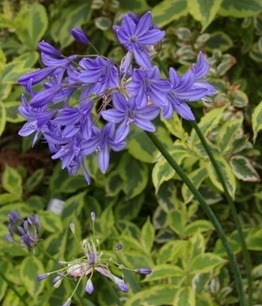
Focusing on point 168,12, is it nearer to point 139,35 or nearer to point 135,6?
point 135,6

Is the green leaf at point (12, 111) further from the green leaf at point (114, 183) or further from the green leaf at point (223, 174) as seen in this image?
the green leaf at point (223, 174)

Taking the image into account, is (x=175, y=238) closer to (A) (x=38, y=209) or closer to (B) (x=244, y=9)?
(A) (x=38, y=209)

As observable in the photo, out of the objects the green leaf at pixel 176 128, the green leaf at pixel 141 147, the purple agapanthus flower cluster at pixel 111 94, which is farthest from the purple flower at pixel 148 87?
the green leaf at pixel 141 147

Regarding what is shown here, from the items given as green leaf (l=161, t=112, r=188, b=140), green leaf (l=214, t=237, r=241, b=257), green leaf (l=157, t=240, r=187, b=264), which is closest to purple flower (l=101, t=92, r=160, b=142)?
green leaf (l=161, t=112, r=188, b=140)

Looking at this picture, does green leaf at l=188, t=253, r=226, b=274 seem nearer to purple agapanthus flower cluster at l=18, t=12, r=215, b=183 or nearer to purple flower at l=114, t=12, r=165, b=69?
purple agapanthus flower cluster at l=18, t=12, r=215, b=183

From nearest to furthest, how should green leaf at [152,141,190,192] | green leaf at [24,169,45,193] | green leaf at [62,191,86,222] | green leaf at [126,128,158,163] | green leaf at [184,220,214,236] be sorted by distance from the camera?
green leaf at [152,141,190,192], green leaf at [184,220,214,236], green leaf at [126,128,158,163], green leaf at [62,191,86,222], green leaf at [24,169,45,193]

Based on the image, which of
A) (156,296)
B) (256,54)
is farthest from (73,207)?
(256,54)
